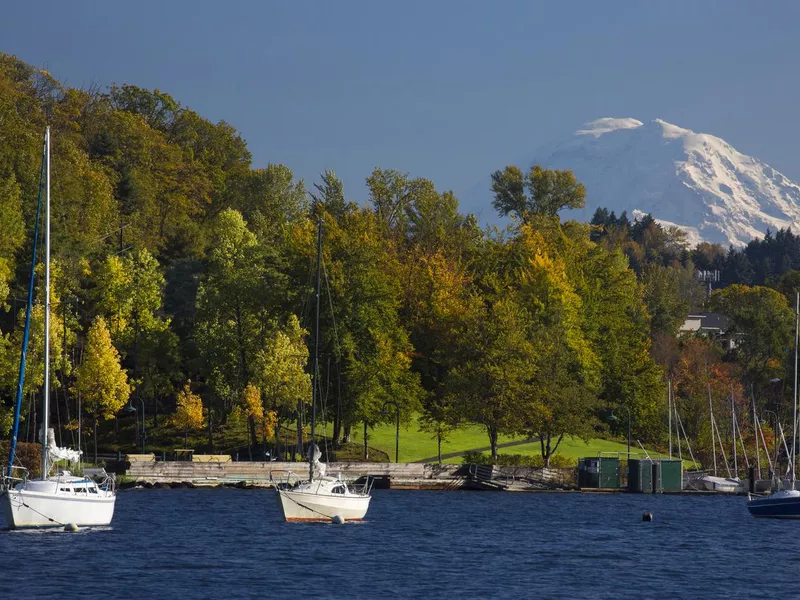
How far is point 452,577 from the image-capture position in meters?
53.2

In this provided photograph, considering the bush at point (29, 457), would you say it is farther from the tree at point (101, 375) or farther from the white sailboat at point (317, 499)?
the white sailboat at point (317, 499)

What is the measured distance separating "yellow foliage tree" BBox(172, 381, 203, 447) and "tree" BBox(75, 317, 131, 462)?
18.2 ft

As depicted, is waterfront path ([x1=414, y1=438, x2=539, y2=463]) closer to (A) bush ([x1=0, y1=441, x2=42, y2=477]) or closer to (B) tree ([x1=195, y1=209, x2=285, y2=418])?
(B) tree ([x1=195, y1=209, x2=285, y2=418])

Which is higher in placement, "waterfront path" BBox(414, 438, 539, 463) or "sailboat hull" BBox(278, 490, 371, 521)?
"waterfront path" BBox(414, 438, 539, 463)

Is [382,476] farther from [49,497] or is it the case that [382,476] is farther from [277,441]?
[49,497]

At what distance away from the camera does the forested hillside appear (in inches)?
4240

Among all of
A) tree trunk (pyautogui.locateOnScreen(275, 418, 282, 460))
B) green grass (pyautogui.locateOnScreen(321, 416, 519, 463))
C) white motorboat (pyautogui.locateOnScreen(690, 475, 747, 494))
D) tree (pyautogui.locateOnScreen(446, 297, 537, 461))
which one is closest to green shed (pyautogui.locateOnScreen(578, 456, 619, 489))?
tree (pyautogui.locateOnScreen(446, 297, 537, 461))

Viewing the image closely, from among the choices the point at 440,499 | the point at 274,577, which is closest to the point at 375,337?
the point at 440,499

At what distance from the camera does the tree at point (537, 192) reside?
16975cm

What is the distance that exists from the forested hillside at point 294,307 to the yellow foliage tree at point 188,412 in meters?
0.18

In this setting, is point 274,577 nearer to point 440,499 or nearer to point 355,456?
point 440,499

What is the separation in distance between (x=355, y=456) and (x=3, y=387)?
2815 cm

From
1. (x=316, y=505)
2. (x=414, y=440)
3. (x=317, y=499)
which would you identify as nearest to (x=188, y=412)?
(x=414, y=440)

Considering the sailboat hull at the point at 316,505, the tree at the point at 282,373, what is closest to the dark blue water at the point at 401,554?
the sailboat hull at the point at 316,505
